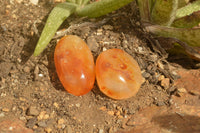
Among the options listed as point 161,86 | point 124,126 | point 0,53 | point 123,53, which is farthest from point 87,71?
point 0,53

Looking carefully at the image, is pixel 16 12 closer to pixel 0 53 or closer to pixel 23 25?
pixel 23 25

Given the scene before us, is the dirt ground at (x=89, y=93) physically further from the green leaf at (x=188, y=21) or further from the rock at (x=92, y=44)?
the green leaf at (x=188, y=21)

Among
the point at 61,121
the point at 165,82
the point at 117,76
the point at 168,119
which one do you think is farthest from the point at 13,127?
the point at 165,82

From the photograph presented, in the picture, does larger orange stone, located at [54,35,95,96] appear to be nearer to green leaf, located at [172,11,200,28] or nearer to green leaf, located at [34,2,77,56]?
green leaf, located at [34,2,77,56]

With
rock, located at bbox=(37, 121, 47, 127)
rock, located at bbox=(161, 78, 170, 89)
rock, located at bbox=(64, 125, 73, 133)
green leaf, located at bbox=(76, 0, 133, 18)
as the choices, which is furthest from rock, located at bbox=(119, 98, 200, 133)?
green leaf, located at bbox=(76, 0, 133, 18)

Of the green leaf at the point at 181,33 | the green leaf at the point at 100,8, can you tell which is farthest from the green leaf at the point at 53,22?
the green leaf at the point at 181,33

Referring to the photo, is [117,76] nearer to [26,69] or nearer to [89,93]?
[89,93]
